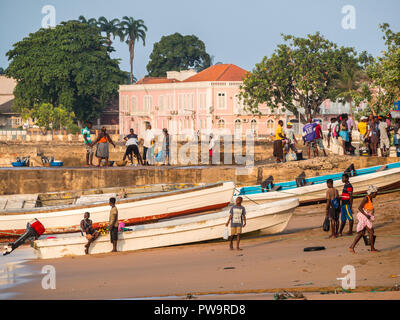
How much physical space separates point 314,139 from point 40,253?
38.6ft

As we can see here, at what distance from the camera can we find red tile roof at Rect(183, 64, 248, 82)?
238ft

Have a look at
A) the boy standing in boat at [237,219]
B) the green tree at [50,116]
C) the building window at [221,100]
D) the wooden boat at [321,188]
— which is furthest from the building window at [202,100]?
the boy standing in boat at [237,219]

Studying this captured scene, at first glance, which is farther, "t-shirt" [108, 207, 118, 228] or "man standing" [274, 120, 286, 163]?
"man standing" [274, 120, 286, 163]

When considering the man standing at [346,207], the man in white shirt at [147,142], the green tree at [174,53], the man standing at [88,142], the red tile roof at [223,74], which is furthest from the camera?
the green tree at [174,53]

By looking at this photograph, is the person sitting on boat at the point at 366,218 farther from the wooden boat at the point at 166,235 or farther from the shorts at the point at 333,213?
the wooden boat at the point at 166,235

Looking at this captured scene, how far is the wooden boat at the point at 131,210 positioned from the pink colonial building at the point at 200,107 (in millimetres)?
47546

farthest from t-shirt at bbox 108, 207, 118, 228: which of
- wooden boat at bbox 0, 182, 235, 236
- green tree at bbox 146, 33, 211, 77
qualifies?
green tree at bbox 146, 33, 211, 77

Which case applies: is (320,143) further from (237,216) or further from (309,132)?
(237,216)

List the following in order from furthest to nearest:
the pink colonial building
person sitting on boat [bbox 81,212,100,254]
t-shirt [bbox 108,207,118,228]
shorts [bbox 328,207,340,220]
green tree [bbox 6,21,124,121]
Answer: green tree [bbox 6,21,124,121] → the pink colonial building → person sitting on boat [bbox 81,212,100,254] → t-shirt [bbox 108,207,118,228] → shorts [bbox 328,207,340,220]

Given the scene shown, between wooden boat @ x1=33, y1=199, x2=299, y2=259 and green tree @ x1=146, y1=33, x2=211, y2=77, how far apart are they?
3392 inches

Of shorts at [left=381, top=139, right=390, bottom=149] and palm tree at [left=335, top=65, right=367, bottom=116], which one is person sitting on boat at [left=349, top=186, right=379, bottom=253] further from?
palm tree at [left=335, top=65, right=367, bottom=116]

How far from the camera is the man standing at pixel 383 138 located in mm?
23469

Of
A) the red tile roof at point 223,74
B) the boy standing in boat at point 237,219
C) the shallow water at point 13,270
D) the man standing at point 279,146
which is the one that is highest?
the red tile roof at point 223,74

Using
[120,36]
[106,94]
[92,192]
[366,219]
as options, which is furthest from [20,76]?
[366,219]
